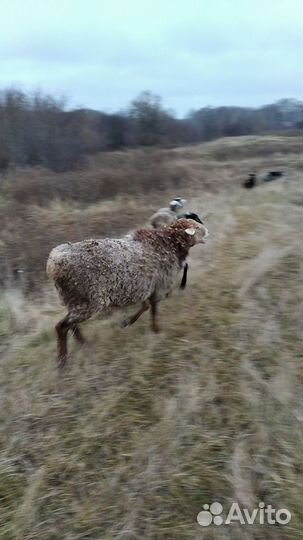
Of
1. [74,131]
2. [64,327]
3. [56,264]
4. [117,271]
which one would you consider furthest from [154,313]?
[74,131]

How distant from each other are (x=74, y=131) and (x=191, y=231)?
24.8m

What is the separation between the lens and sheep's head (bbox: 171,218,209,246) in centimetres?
649

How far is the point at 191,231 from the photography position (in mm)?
6457

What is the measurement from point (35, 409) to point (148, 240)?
2362mm

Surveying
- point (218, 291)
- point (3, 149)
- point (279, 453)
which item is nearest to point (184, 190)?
point (3, 149)

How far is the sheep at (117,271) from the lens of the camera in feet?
17.5

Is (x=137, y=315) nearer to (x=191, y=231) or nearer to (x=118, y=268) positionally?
(x=118, y=268)

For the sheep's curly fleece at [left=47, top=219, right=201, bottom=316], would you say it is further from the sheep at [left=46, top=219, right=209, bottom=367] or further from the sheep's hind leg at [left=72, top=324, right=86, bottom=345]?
the sheep's hind leg at [left=72, top=324, right=86, bottom=345]

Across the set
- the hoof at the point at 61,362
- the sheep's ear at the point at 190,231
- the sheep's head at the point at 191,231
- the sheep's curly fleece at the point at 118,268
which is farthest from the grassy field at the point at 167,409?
the sheep's ear at the point at 190,231

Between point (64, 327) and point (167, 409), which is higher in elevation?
point (64, 327)

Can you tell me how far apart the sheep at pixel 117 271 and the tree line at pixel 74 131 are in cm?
1932

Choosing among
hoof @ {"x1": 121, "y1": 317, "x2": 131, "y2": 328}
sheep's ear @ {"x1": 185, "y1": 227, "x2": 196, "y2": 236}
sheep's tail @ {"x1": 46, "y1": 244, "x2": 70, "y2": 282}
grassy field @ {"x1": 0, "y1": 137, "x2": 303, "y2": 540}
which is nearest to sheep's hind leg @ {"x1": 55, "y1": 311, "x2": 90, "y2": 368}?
grassy field @ {"x1": 0, "y1": 137, "x2": 303, "y2": 540}

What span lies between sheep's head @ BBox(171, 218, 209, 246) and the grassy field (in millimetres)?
760

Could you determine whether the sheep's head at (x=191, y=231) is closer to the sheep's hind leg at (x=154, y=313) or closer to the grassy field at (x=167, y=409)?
the grassy field at (x=167, y=409)
